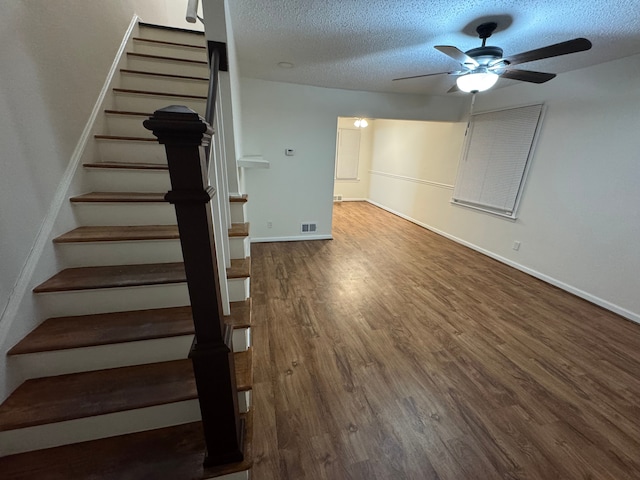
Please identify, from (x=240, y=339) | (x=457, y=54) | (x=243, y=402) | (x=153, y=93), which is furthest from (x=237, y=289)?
(x=457, y=54)

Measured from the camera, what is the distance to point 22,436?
97 cm

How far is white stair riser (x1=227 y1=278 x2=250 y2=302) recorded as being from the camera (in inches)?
61.1

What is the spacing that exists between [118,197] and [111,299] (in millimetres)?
643

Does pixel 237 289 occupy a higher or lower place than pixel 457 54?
lower

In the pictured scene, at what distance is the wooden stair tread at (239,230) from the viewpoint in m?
1.71

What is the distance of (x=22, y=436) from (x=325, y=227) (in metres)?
3.74

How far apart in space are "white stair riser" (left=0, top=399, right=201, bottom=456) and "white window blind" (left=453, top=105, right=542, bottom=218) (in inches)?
164

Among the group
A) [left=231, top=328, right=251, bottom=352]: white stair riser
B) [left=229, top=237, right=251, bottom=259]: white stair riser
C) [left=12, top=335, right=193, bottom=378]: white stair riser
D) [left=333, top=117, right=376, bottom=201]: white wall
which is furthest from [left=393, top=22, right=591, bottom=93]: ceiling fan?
[left=333, top=117, right=376, bottom=201]: white wall

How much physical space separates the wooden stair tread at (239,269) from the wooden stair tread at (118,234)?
0.37 metres

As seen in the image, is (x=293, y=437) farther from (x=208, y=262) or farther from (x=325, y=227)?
(x=325, y=227)

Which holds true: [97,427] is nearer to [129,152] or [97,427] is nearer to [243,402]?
[243,402]

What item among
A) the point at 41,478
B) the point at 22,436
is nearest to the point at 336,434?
the point at 41,478

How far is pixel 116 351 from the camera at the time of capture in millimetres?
1182

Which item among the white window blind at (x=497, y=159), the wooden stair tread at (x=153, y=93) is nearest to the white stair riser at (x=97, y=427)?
the wooden stair tread at (x=153, y=93)
